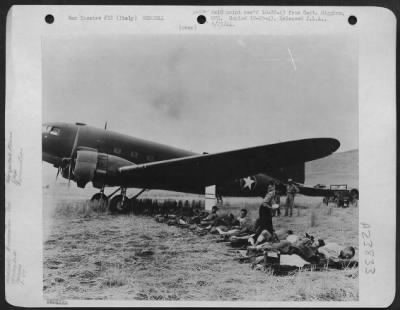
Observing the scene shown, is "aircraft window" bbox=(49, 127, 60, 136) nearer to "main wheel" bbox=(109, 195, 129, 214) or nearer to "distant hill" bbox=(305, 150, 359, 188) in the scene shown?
"main wheel" bbox=(109, 195, 129, 214)

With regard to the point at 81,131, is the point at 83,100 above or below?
above

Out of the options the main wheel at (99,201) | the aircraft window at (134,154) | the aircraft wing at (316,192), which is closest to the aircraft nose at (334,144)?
the aircraft wing at (316,192)

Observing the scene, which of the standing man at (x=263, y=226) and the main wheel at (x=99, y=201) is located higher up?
the main wheel at (x=99, y=201)

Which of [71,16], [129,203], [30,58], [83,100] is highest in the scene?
[71,16]

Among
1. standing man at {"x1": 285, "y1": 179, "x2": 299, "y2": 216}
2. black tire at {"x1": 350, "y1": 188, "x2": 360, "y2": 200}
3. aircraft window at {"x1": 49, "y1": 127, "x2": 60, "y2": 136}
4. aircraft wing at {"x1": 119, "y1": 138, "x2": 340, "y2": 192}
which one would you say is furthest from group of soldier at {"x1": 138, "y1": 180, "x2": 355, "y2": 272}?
aircraft window at {"x1": 49, "y1": 127, "x2": 60, "y2": 136}

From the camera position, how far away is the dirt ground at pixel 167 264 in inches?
55.7

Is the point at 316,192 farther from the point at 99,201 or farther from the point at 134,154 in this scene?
the point at 99,201

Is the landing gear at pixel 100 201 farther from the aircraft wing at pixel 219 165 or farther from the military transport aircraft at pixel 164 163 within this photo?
the aircraft wing at pixel 219 165

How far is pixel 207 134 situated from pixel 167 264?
1.89 feet

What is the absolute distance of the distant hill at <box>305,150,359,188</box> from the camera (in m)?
1.41

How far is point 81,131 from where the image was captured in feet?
4.67

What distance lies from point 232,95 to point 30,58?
87 centimetres

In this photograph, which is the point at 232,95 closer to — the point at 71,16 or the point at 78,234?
the point at 71,16

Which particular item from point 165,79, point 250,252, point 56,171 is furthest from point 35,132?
point 250,252
